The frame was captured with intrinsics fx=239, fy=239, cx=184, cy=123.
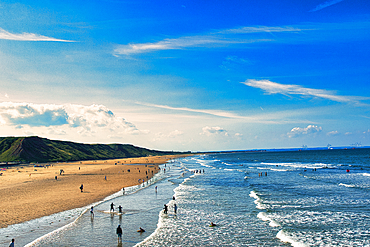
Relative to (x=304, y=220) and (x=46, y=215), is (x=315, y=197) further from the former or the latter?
(x=46, y=215)

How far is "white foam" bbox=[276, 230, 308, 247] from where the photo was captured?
18039 millimetres

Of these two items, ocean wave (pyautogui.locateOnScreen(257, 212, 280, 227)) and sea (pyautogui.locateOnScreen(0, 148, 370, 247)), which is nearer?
sea (pyautogui.locateOnScreen(0, 148, 370, 247))

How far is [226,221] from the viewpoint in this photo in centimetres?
2370

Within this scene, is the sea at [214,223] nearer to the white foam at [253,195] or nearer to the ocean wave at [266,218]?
the ocean wave at [266,218]

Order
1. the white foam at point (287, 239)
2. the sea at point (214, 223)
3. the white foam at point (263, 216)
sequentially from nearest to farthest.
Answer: the white foam at point (287, 239)
the sea at point (214, 223)
the white foam at point (263, 216)

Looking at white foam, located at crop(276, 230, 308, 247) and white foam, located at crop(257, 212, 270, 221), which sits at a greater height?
white foam, located at crop(276, 230, 308, 247)

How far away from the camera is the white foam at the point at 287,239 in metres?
18.0

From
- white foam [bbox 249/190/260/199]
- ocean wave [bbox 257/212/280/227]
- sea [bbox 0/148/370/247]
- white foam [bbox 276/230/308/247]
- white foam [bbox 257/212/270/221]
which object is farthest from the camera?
white foam [bbox 249/190/260/199]

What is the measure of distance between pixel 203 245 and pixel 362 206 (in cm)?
2204

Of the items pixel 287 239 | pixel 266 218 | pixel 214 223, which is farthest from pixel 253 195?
pixel 287 239

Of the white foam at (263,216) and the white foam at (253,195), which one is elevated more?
the white foam at (263,216)

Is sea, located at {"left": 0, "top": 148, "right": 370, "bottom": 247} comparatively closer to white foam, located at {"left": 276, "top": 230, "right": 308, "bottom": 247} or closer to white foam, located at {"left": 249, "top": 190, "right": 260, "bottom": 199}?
white foam, located at {"left": 276, "top": 230, "right": 308, "bottom": 247}

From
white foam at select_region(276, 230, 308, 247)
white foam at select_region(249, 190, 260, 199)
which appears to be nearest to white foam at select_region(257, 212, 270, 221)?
white foam at select_region(276, 230, 308, 247)

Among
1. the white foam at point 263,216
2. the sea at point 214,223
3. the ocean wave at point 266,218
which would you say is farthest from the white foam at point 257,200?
the ocean wave at point 266,218
